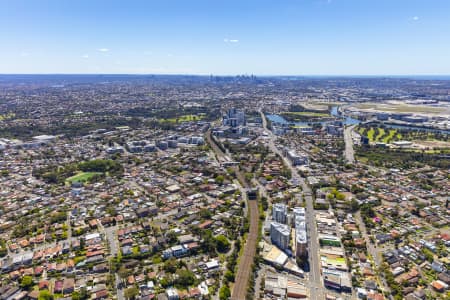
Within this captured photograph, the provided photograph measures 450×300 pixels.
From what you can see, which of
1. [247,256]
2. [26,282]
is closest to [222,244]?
[247,256]

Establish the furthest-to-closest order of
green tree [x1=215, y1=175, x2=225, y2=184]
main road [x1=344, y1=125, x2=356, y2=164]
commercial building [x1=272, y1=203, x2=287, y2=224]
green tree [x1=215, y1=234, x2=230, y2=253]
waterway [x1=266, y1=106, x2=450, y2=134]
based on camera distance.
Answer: waterway [x1=266, y1=106, x2=450, y2=134]
main road [x1=344, y1=125, x2=356, y2=164]
green tree [x1=215, y1=175, x2=225, y2=184]
commercial building [x1=272, y1=203, x2=287, y2=224]
green tree [x1=215, y1=234, x2=230, y2=253]

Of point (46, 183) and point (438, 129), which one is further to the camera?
point (438, 129)

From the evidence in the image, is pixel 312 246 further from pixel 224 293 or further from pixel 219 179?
pixel 219 179

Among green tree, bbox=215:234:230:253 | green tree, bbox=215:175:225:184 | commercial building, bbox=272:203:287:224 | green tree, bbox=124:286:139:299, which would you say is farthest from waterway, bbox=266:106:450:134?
green tree, bbox=124:286:139:299

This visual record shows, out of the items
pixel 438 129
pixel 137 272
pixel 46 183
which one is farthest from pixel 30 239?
pixel 438 129

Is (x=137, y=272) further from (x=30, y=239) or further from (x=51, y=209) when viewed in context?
(x=51, y=209)

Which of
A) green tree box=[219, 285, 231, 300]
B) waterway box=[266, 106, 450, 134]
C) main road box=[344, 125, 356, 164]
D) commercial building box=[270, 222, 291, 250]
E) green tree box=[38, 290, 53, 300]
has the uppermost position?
waterway box=[266, 106, 450, 134]

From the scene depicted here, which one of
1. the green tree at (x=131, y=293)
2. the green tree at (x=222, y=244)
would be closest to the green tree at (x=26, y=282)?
the green tree at (x=131, y=293)

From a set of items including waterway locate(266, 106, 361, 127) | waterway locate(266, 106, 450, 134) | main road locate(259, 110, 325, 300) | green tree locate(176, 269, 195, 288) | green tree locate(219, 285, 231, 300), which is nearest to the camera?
green tree locate(219, 285, 231, 300)

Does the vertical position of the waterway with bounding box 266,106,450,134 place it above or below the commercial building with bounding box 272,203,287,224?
above

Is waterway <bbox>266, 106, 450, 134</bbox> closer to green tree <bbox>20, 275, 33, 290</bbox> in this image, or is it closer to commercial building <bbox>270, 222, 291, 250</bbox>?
commercial building <bbox>270, 222, 291, 250</bbox>

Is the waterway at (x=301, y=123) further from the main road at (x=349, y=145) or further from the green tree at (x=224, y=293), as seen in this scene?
the green tree at (x=224, y=293)
